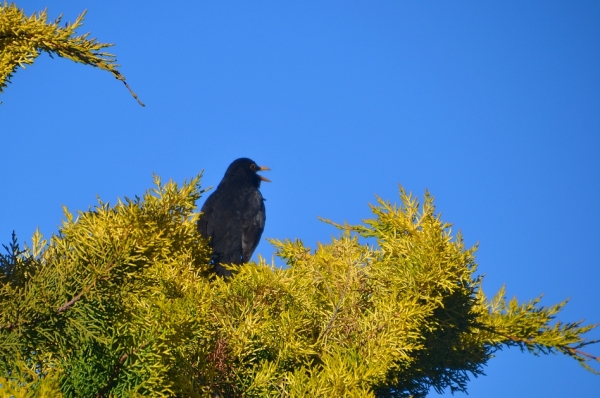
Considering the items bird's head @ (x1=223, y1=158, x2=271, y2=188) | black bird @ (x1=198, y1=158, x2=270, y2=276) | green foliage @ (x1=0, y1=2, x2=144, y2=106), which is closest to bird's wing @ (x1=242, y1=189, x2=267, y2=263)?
black bird @ (x1=198, y1=158, x2=270, y2=276)

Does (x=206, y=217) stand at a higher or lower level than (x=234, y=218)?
lower

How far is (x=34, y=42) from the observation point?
220 centimetres

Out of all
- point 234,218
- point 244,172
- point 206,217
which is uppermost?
point 244,172

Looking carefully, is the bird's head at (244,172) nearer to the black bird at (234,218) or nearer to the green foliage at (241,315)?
the black bird at (234,218)

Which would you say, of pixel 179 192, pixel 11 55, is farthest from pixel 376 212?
pixel 11 55

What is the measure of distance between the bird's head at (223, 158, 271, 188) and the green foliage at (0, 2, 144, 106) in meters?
5.50

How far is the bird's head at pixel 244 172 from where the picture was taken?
7876 mm

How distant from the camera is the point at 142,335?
A: 1.96 meters

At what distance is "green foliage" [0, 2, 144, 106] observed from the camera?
2.13 metres

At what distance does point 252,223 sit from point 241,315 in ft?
14.7

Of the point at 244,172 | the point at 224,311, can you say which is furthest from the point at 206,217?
the point at 224,311

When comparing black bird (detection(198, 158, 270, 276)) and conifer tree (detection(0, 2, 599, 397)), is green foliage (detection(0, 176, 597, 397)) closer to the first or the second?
conifer tree (detection(0, 2, 599, 397))

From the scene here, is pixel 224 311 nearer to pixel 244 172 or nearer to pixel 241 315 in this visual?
pixel 241 315

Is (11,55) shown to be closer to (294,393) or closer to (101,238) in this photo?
A: (101,238)
